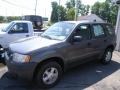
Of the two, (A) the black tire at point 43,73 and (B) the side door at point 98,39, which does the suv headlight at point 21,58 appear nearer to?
(A) the black tire at point 43,73

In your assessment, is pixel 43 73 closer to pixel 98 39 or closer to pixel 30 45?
pixel 30 45

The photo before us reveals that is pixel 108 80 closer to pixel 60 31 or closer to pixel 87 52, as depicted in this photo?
pixel 87 52

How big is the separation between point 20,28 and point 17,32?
301 mm

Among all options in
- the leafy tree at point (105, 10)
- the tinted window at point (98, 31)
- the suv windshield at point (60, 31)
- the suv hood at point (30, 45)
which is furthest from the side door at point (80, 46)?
the leafy tree at point (105, 10)

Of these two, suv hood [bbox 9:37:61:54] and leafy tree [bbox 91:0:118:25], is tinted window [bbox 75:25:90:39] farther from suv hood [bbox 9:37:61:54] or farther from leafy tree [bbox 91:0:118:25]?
leafy tree [bbox 91:0:118:25]

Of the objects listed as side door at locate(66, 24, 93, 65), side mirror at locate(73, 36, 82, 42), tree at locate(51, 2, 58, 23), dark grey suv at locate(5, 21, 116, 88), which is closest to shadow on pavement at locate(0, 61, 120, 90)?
dark grey suv at locate(5, 21, 116, 88)

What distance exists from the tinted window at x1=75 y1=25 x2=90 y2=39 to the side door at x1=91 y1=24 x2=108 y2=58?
0.74ft

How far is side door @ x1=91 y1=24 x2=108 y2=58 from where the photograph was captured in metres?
6.79

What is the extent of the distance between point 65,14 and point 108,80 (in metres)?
58.5

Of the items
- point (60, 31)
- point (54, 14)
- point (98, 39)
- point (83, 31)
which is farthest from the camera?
point (54, 14)

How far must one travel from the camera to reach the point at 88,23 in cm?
677

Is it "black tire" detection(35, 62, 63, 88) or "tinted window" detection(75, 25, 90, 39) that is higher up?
"tinted window" detection(75, 25, 90, 39)

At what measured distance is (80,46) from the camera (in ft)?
20.1

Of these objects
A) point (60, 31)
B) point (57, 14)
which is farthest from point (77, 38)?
point (57, 14)
